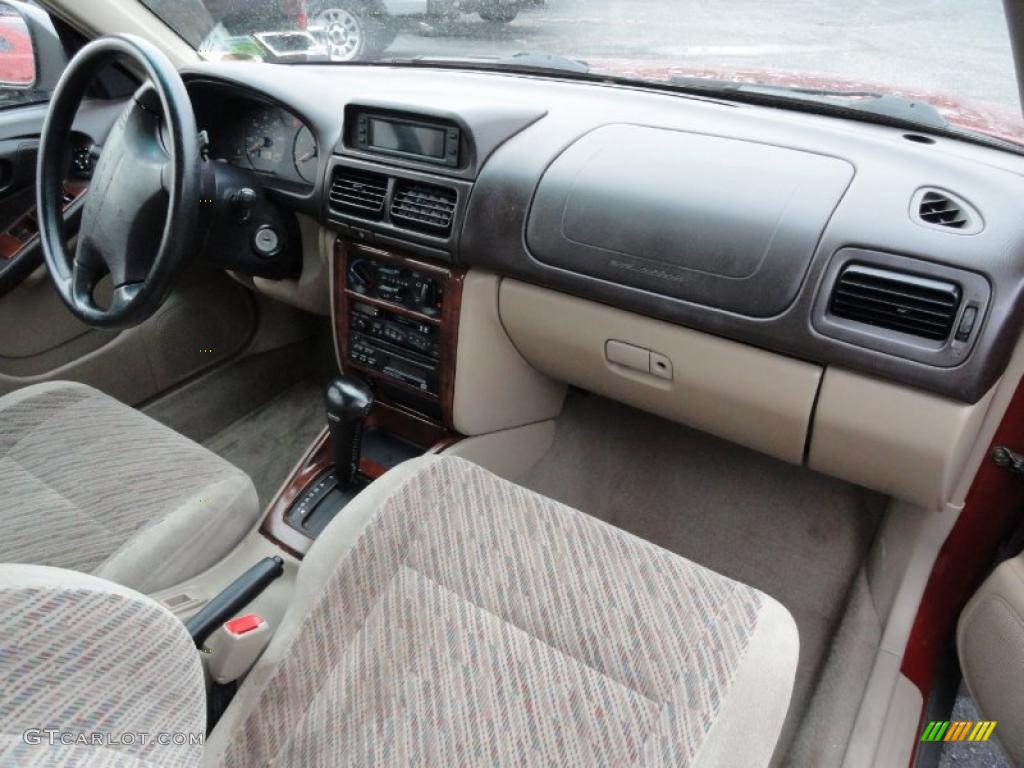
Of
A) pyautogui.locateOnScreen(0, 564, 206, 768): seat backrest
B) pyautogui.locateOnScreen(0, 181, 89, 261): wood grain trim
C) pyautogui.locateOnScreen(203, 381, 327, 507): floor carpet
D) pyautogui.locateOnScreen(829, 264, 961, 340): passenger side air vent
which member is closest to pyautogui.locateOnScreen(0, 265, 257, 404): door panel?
pyautogui.locateOnScreen(0, 181, 89, 261): wood grain trim

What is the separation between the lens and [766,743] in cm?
100

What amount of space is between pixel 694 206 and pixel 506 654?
799 millimetres

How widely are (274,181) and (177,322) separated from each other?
622mm

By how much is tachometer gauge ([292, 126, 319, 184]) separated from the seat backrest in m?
1.39

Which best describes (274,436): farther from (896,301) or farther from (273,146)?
(896,301)

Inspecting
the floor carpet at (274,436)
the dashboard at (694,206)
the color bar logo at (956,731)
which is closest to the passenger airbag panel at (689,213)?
the dashboard at (694,206)

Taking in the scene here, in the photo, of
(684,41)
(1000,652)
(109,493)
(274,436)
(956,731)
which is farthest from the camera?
(274,436)

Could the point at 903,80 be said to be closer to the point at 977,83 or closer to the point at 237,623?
the point at 977,83

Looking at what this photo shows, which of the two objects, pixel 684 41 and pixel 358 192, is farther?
pixel 684 41

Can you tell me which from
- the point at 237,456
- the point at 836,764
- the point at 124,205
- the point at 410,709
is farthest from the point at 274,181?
the point at 836,764

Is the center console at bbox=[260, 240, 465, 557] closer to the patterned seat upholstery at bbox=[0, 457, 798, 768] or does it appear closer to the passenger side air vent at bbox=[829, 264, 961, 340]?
the patterned seat upholstery at bbox=[0, 457, 798, 768]

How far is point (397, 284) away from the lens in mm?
1809

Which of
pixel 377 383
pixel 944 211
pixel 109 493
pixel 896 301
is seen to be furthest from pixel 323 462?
pixel 944 211

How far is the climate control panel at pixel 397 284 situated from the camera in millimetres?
1755
